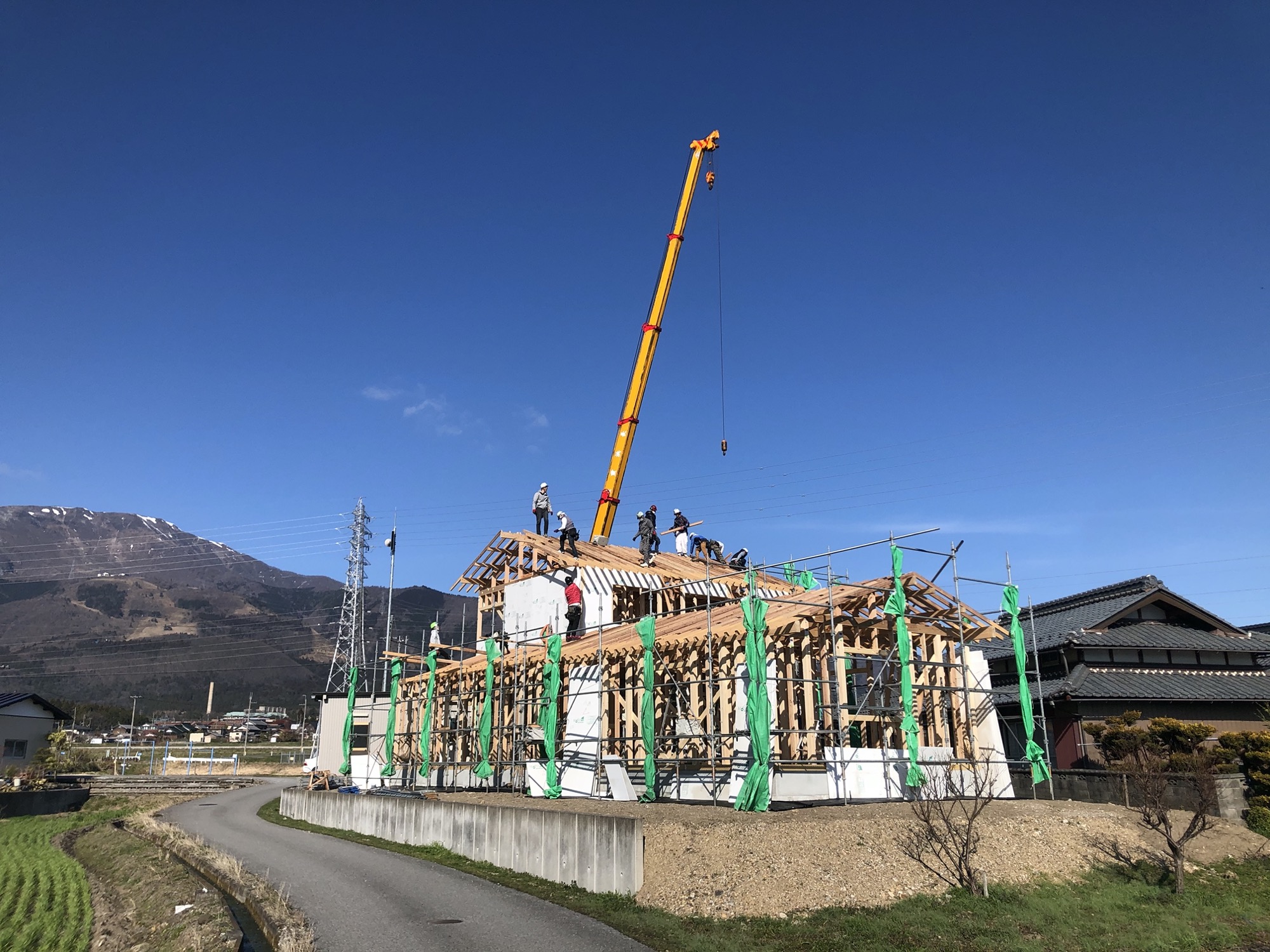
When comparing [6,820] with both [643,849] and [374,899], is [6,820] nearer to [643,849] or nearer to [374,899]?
[374,899]

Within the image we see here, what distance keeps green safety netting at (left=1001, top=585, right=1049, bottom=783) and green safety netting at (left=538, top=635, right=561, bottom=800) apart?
10.3 metres

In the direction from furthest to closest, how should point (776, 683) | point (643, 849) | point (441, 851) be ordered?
point (776, 683) → point (441, 851) → point (643, 849)

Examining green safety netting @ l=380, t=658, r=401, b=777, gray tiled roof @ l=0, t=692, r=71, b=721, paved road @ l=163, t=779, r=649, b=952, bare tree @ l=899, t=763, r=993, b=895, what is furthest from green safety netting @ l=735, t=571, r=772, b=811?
gray tiled roof @ l=0, t=692, r=71, b=721

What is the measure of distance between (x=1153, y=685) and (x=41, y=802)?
3553 cm

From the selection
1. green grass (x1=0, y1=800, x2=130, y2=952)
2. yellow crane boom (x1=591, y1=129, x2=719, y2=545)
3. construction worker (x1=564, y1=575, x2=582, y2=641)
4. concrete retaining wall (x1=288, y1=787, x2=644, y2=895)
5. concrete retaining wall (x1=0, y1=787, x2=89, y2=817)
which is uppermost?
yellow crane boom (x1=591, y1=129, x2=719, y2=545)

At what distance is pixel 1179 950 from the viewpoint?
33.8 ft

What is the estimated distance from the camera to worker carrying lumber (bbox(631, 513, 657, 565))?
2889 cm

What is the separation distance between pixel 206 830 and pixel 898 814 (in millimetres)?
18840

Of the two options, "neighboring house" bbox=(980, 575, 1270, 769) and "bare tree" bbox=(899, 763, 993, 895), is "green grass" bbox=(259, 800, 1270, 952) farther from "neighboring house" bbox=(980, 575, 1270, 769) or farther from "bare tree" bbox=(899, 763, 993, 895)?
"neighboring house" bbox=(980, 575, 1270, 769)

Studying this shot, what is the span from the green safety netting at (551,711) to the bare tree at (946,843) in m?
9.19

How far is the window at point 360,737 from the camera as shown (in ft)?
113

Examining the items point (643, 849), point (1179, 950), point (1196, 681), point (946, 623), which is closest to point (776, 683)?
point (946, 623)

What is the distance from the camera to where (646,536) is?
29.2 metres

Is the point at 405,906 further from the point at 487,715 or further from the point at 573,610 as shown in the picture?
the point at 573,610
